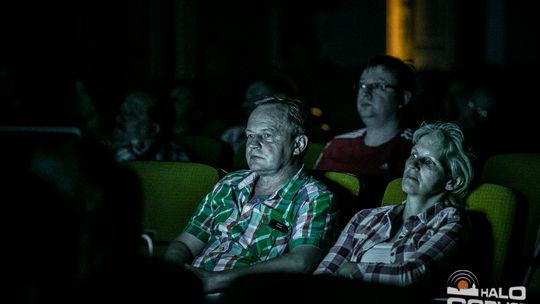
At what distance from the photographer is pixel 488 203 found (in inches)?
102

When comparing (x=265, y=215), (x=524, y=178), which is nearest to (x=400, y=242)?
(x=265, y=215)

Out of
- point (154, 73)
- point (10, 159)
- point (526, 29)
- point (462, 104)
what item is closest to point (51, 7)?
point (154, 73)

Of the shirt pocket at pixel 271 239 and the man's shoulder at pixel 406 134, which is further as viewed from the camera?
the man's shoulder at pixel 406 134

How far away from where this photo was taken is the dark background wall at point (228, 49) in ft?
25.1

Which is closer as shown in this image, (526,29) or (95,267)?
(95,267)

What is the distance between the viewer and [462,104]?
4910 millimetres

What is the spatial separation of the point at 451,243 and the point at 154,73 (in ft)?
23.8

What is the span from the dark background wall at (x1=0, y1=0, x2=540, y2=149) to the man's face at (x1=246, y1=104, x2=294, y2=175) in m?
1.96

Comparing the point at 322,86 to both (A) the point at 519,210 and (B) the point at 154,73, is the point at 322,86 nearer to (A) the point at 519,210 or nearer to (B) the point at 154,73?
(B) the point at 154,73

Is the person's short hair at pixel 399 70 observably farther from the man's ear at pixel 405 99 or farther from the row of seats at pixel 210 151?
the row of seats at pixel 210 151

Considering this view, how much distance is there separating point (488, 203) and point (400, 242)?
34cm

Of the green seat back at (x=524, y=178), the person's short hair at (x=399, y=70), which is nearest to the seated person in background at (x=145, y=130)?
the person's short hair at (x=399, y=70)

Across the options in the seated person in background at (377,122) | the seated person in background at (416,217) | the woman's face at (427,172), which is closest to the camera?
the seated person in background at (416,217)

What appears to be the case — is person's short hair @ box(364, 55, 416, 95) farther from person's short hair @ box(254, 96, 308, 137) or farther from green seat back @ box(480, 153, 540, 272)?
person's short hair @ box(254, 96, 308, 137)
